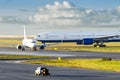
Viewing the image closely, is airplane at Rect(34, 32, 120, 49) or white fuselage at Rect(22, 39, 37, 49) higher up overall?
airplane at Rect(34, 32, 120, 49)

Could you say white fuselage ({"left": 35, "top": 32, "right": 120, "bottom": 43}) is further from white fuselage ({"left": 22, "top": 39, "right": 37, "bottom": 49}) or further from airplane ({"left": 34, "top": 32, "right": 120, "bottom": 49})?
white fuselage ({"left": 22, "top": 39, "right": 37, "bottom": 49})

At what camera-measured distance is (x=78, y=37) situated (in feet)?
523

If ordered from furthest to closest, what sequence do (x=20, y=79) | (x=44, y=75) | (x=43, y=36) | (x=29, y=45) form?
1. (x=43, y=36)
2. (x=29, y=45)
3. (x=44, y=75)
4. (x=20, y=79)

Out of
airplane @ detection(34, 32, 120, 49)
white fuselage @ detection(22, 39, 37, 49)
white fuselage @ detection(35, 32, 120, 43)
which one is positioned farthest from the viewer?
airplane @ detection(34, 32, 120, 49)

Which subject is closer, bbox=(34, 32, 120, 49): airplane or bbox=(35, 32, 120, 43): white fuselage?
bbox=(35, 32, 120, 43): white fuselage

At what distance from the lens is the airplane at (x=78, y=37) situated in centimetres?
15751

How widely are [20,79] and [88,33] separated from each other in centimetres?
12377

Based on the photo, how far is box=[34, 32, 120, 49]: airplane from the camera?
517 ft

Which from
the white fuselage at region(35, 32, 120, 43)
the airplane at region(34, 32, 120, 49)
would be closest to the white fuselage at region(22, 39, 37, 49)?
the white fuselage at region(35, 32, 120, 43)

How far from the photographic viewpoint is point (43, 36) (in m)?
157

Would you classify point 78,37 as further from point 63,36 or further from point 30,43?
point 30,43

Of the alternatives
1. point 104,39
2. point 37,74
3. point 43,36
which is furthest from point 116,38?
point 37,74

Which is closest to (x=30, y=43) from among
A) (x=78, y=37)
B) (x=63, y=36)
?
(x=63, y=36)

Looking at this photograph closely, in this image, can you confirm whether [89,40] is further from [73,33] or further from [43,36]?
[43,36]
